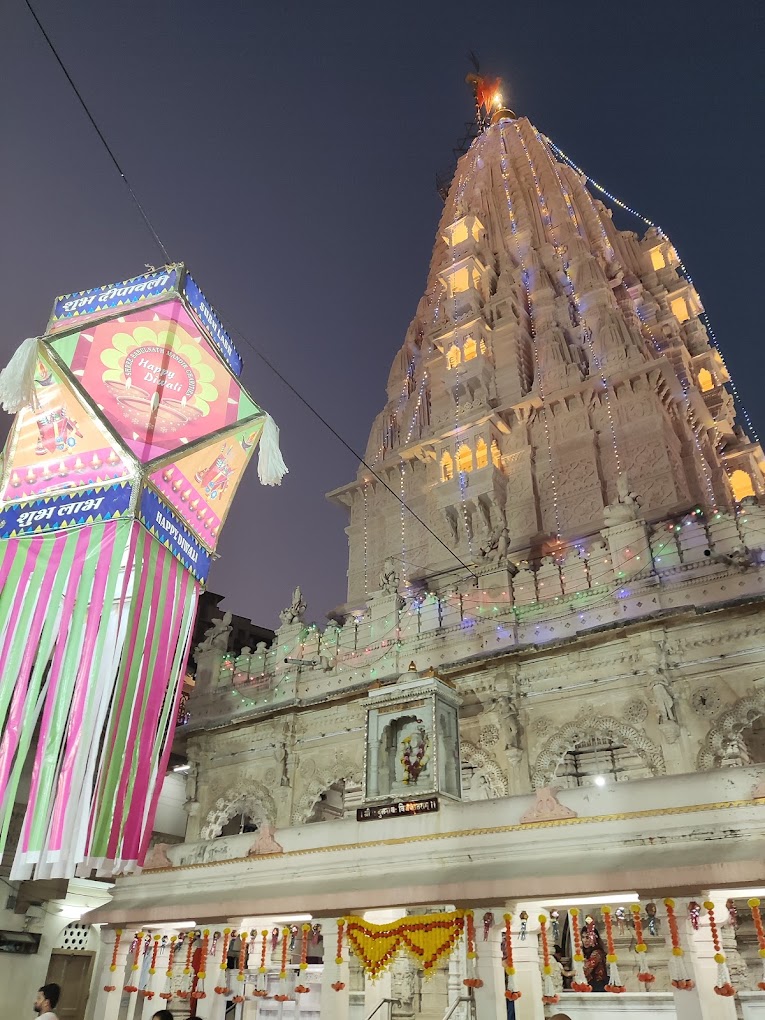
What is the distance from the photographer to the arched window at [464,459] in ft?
75.5

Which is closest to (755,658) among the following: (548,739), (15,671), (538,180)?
(548,739)

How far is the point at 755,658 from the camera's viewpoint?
42.4 ft

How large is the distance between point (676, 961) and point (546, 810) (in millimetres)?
2102

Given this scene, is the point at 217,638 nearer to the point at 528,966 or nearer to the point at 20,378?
the point at 20,378

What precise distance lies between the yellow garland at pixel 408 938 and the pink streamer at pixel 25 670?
5455 mm

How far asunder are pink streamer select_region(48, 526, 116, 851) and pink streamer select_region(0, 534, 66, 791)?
0.74 meters

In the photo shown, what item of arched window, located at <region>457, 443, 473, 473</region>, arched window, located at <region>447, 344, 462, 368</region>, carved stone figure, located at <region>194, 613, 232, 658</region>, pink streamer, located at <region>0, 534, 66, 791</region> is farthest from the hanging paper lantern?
arched window, located at <region>447, 344, 462, 368</region>

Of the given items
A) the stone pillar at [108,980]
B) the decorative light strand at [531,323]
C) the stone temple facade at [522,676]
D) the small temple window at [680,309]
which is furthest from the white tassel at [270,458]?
the small temple window at [680,309]

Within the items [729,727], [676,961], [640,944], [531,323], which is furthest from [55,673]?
[531,323]

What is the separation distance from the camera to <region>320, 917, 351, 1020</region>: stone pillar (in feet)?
31.0

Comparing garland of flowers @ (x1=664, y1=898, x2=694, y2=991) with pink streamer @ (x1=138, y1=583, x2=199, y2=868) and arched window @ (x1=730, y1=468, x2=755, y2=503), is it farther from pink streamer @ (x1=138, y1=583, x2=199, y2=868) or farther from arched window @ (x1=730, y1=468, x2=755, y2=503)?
arched window @ (x1=730, y1=468, x2=755, y2=503)

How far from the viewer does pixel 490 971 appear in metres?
8.42

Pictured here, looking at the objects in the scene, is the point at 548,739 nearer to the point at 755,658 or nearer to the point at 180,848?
the point at 755,658

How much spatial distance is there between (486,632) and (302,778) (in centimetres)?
587
